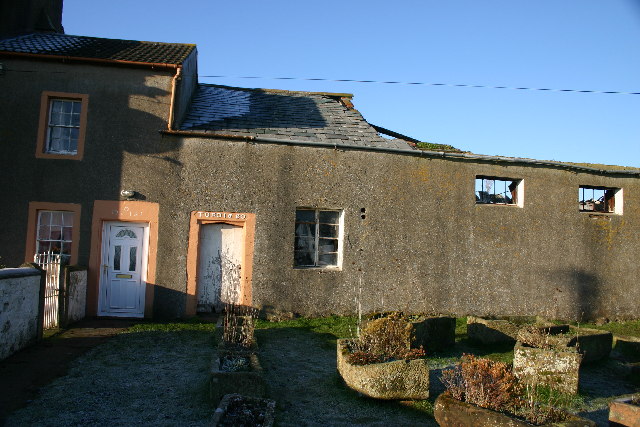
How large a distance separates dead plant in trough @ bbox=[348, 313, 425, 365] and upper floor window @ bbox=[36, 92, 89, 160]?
8062 millimetres

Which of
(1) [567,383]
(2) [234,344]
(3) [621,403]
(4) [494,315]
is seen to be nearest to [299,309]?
(2) [234,344]

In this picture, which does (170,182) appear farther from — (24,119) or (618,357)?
(618,357)

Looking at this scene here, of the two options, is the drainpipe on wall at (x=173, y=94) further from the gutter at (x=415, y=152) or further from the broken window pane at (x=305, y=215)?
the broken window pane at (x=305, y=215)

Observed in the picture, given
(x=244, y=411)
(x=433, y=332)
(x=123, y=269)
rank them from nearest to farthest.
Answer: (x=244, y=411) → (x=433, y=332) → (x=123, y=269)

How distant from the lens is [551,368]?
689 cm

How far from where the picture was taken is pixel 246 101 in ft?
47.2

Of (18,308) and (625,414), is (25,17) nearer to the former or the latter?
(18,308)

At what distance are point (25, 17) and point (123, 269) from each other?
9.10m

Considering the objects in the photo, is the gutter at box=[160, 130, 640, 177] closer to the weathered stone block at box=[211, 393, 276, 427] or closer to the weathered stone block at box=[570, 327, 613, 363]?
the weathered stone block at box=[570, 327, 613, 363]

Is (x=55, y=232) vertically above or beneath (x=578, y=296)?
above

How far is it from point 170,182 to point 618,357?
10.0 meters

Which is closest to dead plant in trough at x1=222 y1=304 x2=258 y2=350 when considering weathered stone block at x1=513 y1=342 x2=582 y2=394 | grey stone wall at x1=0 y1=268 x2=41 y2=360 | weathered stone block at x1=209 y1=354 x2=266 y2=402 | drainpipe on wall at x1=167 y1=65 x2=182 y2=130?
weathered stone block at x1=209 y1=354 x2=266 y2=402

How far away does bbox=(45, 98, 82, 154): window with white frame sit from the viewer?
37.2ft

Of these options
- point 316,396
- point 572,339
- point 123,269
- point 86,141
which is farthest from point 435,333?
point 86,141
